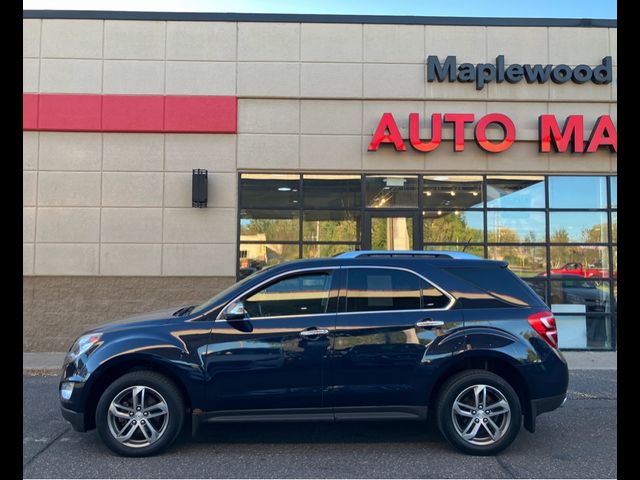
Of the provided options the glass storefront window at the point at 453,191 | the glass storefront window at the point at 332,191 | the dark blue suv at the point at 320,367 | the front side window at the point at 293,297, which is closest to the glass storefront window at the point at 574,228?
the glass storefront window at the point at 453,191

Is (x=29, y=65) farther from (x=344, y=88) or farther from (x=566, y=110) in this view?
(x=566, y=110)

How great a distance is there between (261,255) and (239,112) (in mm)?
2932

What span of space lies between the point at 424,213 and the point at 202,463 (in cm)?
730

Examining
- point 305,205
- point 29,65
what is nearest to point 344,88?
point 305,205

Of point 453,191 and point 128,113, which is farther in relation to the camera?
point 453,191

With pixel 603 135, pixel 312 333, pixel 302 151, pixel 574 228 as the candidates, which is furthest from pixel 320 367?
pixel 603 135

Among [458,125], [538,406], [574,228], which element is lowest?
[538,406]

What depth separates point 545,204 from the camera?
1062cm

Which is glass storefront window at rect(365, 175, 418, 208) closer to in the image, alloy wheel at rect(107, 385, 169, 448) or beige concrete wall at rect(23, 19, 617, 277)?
beige concrete wall at rect(23, 19, 617, 277)

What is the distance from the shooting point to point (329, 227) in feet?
34.7

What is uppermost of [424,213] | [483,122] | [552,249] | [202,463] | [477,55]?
[477,55]

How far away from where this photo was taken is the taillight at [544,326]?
4852 mm

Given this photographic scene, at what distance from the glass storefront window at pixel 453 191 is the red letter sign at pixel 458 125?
0.66m

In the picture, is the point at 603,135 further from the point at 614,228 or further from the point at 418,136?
the point at 418,136
